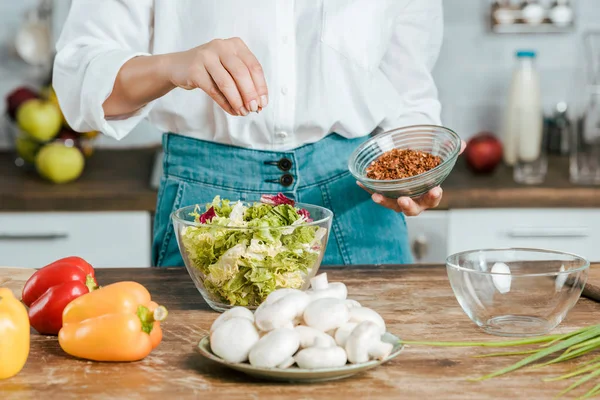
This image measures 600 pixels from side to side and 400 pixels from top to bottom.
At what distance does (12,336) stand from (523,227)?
1.67 m

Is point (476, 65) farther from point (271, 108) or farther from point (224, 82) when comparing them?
point (224, 82)

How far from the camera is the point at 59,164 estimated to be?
2357 millimetres

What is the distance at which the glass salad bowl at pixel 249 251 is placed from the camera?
1.09 metres

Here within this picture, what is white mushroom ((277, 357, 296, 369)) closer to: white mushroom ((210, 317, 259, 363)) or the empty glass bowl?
white mushroom ((210, 317, 259, 363))

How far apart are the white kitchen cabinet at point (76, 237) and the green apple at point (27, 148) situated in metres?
0.34

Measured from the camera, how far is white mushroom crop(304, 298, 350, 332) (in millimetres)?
891

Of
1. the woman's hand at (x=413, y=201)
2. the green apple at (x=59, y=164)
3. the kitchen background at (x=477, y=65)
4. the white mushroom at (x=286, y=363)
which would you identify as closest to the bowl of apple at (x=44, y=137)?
the green apple at (x=59, y=164)

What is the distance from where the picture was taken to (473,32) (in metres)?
2.86

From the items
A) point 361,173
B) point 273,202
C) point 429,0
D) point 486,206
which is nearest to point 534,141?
point 486,206

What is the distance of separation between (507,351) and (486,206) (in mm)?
1341

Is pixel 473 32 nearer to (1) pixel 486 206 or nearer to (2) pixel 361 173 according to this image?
(1) pixel 486 206

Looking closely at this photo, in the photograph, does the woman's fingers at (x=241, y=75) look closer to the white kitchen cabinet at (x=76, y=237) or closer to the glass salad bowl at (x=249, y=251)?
the glass salad bowl at (x=249, y=251)

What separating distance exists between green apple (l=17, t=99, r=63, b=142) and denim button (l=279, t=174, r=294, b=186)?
1.27 meters

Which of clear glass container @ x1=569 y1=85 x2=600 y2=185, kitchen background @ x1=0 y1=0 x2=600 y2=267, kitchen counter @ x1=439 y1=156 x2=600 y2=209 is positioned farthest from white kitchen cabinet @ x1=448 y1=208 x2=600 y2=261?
kitchen background @ x1=0 y1=0 x2=600 y2=267
